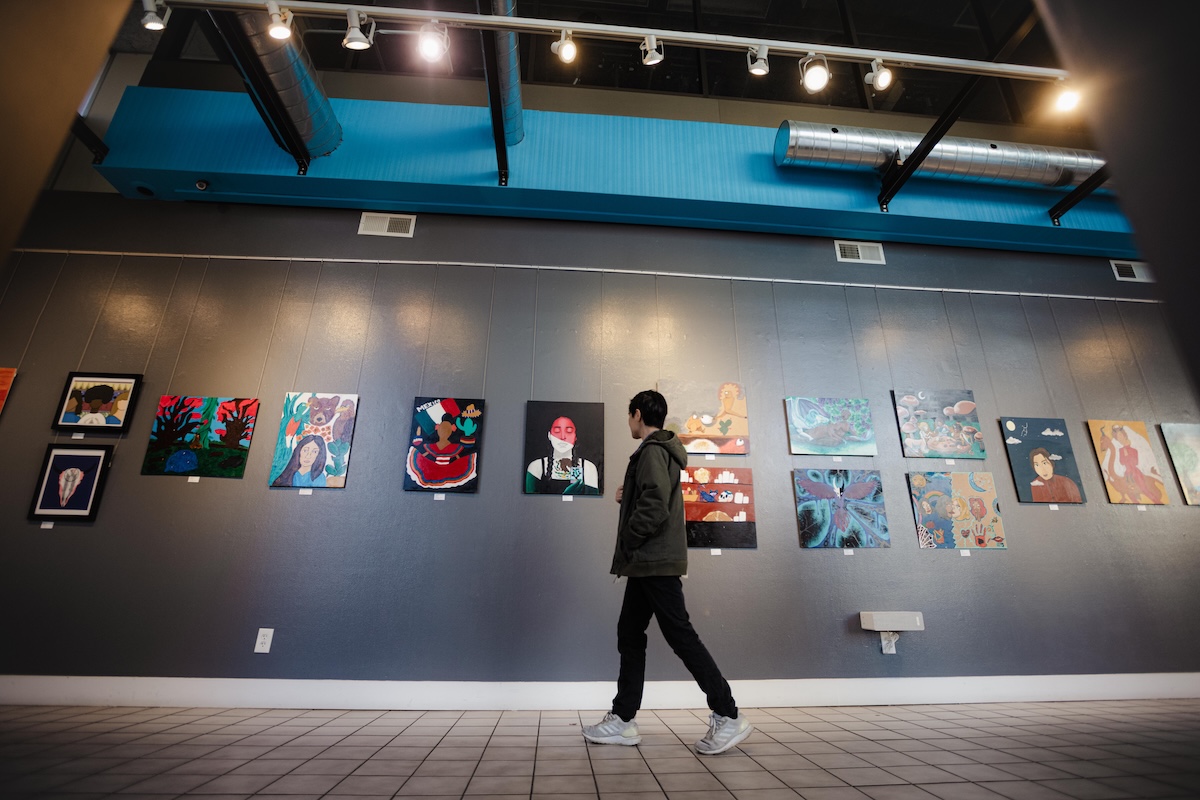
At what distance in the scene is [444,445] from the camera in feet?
12.0

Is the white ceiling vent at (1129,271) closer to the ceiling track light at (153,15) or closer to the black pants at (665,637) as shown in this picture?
the black pants at (665,637)

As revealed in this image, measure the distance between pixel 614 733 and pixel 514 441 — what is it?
197 centimetres

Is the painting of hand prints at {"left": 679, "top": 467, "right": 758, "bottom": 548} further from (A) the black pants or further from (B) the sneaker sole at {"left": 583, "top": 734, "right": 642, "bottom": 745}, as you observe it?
(B) the sneaker sole at {"left": 583, "top": 734, "right": 642, "bottom": 745}

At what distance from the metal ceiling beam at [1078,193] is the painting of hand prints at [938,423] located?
1816mm

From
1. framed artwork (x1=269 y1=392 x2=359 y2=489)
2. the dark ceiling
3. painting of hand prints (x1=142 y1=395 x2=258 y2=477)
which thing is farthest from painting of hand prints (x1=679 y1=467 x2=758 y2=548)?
the dark ceiling

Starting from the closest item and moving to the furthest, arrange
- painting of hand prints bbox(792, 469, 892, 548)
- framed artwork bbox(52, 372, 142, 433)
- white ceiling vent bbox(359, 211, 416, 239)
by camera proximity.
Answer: framed artwork bbox(52, 372, 142, 433) → painting of hand prints bbox(792, 469, 892, 548) → white ceiling vent bbox(359, 211, 416, 239)

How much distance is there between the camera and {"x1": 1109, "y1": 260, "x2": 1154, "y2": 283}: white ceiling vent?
472 cm

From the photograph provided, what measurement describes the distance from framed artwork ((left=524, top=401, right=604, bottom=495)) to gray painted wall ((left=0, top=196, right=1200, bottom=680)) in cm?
10

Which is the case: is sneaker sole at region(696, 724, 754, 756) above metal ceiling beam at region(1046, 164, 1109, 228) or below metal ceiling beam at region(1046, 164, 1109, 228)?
below

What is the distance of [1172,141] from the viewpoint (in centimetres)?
74

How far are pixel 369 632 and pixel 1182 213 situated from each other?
3.95 metres

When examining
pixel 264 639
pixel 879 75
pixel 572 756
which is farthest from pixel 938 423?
pixel 264 639

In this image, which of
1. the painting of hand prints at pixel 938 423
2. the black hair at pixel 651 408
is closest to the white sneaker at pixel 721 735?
the black hair at pixel 651 408

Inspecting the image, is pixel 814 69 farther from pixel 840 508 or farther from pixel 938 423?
pixel 840 508
